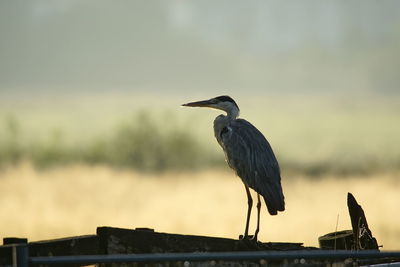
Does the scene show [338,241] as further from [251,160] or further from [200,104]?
[200,104]

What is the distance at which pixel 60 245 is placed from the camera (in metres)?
9.81

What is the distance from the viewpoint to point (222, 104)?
18.2 m

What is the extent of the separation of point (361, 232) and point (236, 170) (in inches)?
116

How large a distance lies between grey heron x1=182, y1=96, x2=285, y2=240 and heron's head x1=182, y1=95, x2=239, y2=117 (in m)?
0.37

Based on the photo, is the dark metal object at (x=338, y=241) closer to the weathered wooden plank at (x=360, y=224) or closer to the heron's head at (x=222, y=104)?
the weathered wooden plank at (x=360, y=224)

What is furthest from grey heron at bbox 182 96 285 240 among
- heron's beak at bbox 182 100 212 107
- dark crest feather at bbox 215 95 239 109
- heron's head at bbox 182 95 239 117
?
heron's beak at bbox 182 100 212 107

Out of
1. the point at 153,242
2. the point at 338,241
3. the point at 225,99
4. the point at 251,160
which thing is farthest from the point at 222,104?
the point at 153,242

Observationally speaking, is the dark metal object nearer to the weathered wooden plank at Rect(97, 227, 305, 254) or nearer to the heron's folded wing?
the heron's folded wing

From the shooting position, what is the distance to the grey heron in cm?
1566

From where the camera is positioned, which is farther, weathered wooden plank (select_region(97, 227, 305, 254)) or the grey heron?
the grey heron

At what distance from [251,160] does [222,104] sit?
7.51ft

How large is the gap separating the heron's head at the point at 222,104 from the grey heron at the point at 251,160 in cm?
37

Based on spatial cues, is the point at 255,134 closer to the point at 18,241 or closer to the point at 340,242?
the point at 340,242

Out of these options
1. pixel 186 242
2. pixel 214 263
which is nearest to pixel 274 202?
pixel 186 242
